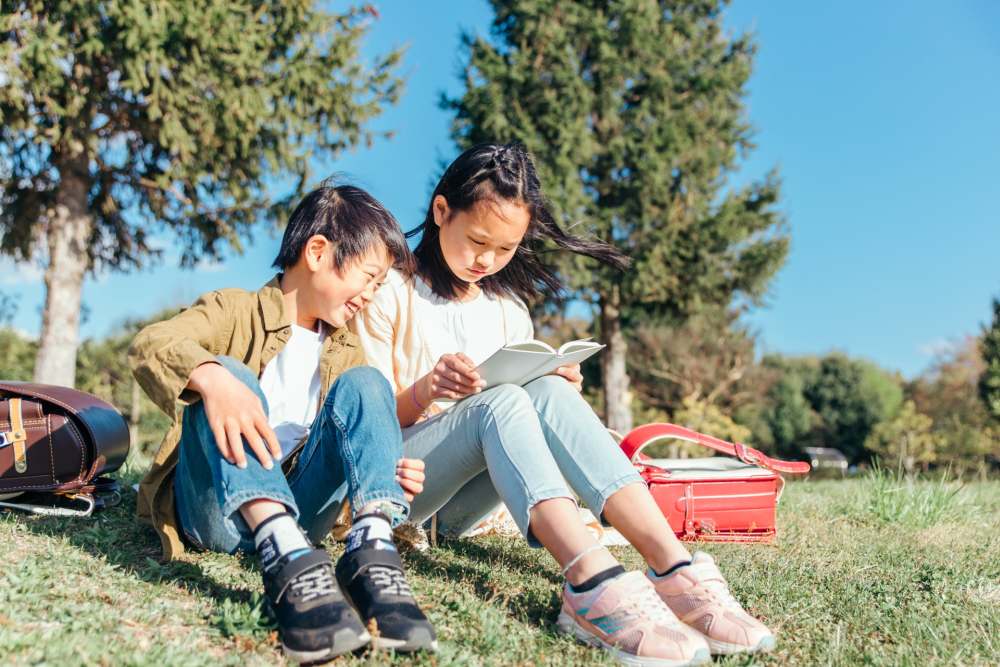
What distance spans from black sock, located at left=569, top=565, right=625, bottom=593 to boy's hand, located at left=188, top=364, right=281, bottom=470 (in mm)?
809

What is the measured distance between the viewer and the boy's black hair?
2.48 metres

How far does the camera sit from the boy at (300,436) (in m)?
1.78

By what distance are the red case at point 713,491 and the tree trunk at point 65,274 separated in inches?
356

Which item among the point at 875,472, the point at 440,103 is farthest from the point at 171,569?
the point at 440,103

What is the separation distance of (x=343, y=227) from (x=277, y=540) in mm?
1047

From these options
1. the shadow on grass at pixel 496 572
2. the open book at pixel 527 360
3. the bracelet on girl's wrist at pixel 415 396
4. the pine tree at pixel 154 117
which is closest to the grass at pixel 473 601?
the shadow on grass at pixel 496 572

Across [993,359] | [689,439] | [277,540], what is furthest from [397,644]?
[993,359]

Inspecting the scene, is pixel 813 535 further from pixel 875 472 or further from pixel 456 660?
pixel 456 660

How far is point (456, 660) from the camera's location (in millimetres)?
1812

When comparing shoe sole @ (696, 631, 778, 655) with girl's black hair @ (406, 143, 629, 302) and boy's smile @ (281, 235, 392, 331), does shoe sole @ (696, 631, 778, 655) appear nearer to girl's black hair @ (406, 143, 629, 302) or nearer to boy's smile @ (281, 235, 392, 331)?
boy's smile @ (281, 235, 392, 331)

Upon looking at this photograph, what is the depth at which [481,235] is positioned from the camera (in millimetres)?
2783

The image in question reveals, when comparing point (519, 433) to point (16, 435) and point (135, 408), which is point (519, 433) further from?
point (135, 408)

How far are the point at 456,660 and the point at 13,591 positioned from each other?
43.5 inches

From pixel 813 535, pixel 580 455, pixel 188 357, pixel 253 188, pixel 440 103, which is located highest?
pixel 440 103
